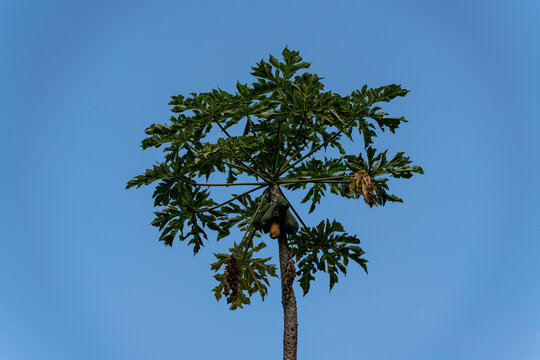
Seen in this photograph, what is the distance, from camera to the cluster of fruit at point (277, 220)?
28.8 feet

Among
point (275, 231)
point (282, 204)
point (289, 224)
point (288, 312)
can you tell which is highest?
point (282, 204)

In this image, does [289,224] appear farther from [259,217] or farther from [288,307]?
→ [288,307]

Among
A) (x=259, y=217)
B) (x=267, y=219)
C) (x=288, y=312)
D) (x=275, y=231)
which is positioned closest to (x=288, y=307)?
(x=288, y=312)

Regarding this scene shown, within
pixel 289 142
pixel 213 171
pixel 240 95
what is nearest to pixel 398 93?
pixel 289 142

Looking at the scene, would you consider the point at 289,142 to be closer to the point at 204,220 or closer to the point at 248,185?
the point at 248,185

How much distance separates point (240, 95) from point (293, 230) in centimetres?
269

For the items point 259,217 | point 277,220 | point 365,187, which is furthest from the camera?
point 259,217

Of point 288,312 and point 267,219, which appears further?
point 267,219

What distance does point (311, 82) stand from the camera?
8477 millimetres

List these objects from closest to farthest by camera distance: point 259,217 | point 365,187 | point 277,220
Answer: point 365,187, point 277,220, point 259,217

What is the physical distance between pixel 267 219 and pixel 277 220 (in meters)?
0.19

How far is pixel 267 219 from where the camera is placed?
878cm

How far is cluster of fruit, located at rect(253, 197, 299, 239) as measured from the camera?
8781 millimetres

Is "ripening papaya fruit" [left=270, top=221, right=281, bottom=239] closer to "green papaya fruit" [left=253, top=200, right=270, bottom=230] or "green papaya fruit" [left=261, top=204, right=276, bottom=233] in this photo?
"green papaya fruit" [left=261, top=204, right=276, bottom=233]
